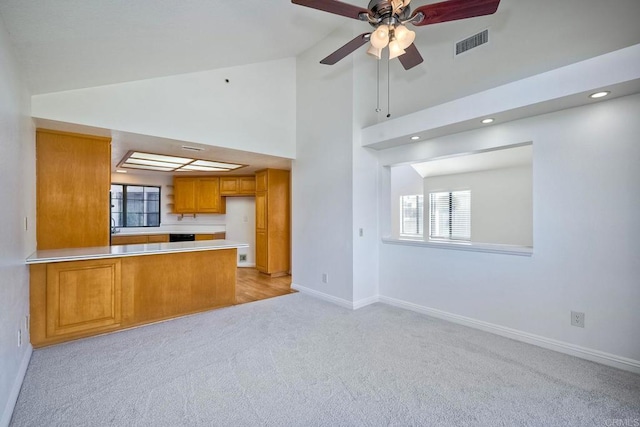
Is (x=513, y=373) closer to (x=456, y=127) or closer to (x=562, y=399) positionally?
(x=562, y=399)

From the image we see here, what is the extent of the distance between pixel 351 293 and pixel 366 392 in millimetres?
1907

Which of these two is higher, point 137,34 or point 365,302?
point 137,34

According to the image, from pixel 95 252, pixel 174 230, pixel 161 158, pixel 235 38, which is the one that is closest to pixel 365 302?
pixel 95 252

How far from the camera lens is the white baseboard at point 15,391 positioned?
1720mm

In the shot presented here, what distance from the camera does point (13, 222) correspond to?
2094 millimetres

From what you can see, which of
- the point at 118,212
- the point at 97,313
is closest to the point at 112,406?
the point at 97,313

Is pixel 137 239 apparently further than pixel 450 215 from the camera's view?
No

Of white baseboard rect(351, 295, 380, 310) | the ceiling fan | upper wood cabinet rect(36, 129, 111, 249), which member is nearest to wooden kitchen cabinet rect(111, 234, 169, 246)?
upper wood cabinet rect(36, 129, 111, 249)

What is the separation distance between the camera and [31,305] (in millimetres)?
2770

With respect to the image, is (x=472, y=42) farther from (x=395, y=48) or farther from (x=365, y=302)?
(x=365, y=302)

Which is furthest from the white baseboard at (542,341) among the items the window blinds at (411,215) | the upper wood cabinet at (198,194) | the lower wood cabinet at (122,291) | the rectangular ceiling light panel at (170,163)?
the upper wood cabinet at (198,194)

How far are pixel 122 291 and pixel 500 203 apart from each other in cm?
649

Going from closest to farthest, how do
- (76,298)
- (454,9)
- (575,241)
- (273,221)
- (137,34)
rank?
(454,9), (137,34), (575,241), (76,298), (273,221)

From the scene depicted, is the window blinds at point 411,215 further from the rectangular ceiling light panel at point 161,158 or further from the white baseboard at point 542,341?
the rectangular ceiling light panel at point 161,158
